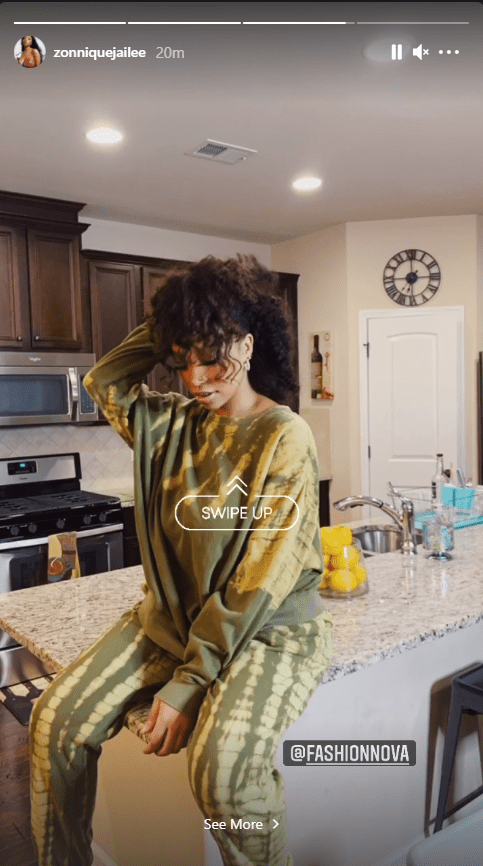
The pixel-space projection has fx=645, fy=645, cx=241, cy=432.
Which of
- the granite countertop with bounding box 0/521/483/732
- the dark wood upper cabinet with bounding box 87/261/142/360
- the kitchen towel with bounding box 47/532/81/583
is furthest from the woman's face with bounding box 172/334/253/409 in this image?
the dark wood upper cabinet with bounding box 87/261/142/360

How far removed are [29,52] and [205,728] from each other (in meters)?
0.77

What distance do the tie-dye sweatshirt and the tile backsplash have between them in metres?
2.41

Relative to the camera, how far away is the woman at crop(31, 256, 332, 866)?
76cm

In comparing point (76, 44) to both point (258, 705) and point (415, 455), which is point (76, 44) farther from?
→ point (415, 455)

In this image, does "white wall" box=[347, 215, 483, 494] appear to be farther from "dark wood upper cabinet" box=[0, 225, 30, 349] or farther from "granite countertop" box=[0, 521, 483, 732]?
"granite countertop" box=[0, 521, 483, 732]

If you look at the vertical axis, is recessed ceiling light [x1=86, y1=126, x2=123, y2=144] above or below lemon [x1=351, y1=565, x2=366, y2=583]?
above

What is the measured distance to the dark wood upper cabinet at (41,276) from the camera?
2842 mm

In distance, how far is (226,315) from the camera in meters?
0.78

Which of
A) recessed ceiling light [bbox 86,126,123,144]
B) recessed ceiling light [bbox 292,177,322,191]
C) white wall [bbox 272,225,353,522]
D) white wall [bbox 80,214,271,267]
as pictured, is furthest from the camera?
white wall [bbox 272,225,353,522]

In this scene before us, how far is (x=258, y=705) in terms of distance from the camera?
769mm

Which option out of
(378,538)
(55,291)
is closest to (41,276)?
(55,291)

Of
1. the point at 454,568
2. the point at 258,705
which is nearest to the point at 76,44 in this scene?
the point at 258,705

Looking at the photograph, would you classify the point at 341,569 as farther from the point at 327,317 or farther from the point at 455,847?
the point at 327,317

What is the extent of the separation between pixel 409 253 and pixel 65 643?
3153 millimetres
